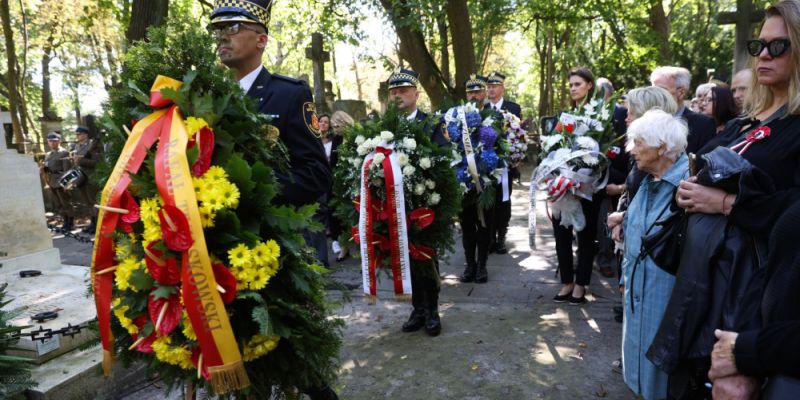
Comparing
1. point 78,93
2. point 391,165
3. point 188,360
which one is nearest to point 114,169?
point 188,360

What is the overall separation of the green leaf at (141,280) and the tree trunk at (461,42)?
9.08 meters

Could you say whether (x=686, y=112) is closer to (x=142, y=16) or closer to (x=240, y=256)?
(x=240, y=256)

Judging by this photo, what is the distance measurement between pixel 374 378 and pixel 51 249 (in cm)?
484

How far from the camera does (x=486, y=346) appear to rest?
4.30 meters

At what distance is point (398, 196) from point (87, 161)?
30.6ft

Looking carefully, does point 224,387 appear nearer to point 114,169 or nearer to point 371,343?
point 114,169

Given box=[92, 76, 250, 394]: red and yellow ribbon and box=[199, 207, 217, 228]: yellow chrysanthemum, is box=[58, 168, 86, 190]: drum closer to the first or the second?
box=[92, 76, 250, 394]: red and yellow ribbon

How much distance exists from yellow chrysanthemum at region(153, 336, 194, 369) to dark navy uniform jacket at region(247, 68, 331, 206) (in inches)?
34.7

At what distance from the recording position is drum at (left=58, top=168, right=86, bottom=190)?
10.2 meters

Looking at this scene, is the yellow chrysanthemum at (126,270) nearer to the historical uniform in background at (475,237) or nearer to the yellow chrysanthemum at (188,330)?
the yellow chrysanthemum at (188,330)

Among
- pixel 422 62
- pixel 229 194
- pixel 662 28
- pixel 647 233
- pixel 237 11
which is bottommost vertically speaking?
pixel 647 233

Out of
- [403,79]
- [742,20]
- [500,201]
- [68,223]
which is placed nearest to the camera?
[403,79]

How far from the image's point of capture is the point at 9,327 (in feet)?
9.48

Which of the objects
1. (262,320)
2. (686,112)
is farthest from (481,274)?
(262,320)
